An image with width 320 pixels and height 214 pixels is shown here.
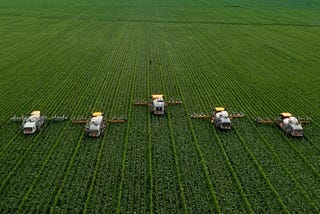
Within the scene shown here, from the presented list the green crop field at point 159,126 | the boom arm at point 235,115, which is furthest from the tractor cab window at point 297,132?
the boom arm at point 235,115

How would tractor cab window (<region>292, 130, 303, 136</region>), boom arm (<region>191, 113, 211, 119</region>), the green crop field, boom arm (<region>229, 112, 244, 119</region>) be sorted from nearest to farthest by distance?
1. the green crop field
2. tractor cab window (<region>292, 130, 303, 136</region>)
3. boom arm (<region>191, 113, 211, 119</region>)
4. boom arm (<region>229, 112, 244, 119</region>)

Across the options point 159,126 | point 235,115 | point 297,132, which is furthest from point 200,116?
point 297,132

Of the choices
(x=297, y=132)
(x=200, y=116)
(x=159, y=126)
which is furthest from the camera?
(x=200, y=116)

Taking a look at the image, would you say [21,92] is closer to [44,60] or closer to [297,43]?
[44,60]

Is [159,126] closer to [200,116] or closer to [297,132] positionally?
[200,116]

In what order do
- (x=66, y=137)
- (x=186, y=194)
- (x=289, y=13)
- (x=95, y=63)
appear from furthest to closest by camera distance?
1. (x=289, y=13)
2. (x=95, y=63)
3. (x=66, y=137)
4. (x=186, y=194)

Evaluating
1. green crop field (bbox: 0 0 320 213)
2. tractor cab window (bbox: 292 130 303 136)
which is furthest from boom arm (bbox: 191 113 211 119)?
tractor cab window (bbox: 292 130 303 136)

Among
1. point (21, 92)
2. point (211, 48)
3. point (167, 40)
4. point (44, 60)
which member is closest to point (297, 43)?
point (211, 48)

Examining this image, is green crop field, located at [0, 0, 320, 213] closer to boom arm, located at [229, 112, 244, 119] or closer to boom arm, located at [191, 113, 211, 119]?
boom arm, located at [191, 113, 211, 119]
